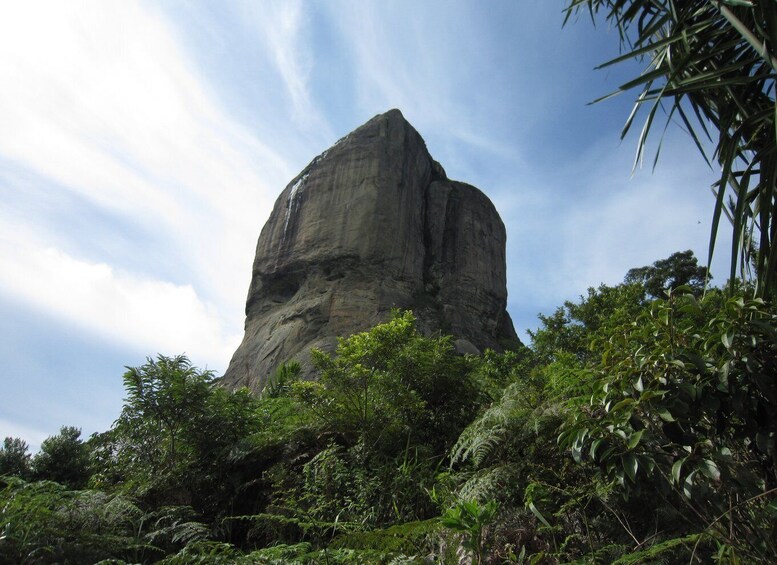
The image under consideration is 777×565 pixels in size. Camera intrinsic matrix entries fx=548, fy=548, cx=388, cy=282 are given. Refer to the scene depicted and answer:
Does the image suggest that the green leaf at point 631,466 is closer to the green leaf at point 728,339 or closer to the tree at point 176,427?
the green leaf at point 728,339

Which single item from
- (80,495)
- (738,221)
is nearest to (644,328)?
(738,221)

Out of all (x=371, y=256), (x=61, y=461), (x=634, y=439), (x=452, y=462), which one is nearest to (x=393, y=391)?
(x=452, y=462)

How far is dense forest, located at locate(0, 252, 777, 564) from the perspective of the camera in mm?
2520

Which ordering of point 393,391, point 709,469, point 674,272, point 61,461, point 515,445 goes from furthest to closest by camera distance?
1. point 674,272
2. point 61,461
3. point 393,391
4. point 515,445
5. point 709,469

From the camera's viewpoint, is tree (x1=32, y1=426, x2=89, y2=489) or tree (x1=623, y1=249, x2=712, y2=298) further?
tree (x1=623, y1=249, x2=712, y2=298)

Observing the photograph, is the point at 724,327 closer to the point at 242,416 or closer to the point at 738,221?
the point at 738,221

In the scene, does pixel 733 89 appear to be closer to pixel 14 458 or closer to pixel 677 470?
pixel 677 470

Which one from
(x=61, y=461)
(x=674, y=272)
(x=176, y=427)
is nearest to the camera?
(x=176, y=427)

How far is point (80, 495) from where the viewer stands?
11.5 feet

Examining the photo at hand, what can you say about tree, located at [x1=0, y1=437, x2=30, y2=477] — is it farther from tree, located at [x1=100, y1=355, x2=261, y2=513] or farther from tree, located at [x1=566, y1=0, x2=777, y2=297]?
tree, located at [x1=566, y1=0, x2=777, y2=297]

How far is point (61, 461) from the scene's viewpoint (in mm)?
9414

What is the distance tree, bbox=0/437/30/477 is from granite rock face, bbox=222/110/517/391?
12.1 metres

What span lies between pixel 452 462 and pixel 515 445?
43 cm

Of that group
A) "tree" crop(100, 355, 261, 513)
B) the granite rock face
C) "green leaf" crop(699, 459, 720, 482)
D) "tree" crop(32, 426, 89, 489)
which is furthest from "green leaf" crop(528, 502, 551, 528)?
the granite rock face
